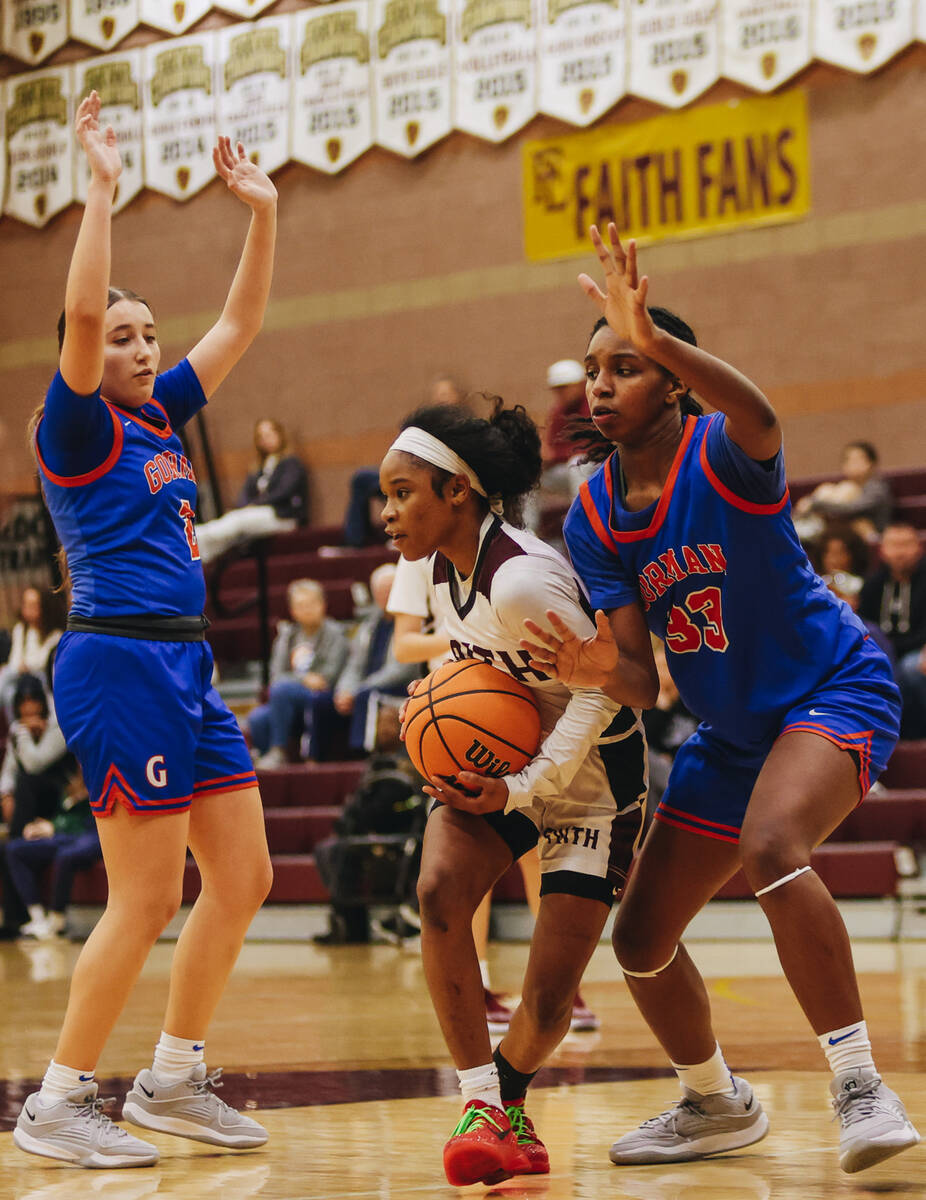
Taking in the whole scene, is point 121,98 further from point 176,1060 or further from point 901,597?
point 176,1060

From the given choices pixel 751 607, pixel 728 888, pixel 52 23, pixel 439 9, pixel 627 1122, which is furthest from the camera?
pixel 52 23

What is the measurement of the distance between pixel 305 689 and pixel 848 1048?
7.89 metres

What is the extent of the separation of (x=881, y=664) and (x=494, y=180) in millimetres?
12194

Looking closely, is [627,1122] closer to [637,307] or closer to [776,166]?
[637,307]

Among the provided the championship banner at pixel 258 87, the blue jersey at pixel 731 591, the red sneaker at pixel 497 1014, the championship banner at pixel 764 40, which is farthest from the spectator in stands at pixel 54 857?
the championship banner at pixel 764 40

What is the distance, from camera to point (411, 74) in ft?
49.2

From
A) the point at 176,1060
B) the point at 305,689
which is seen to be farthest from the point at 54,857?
the point at 176,1060

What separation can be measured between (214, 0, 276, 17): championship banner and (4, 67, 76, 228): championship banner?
173 cm

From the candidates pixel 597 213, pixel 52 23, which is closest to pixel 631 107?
pixel 597 213

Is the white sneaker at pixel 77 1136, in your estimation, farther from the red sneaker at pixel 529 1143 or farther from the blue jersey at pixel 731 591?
the blue jersey at pixel 731 591

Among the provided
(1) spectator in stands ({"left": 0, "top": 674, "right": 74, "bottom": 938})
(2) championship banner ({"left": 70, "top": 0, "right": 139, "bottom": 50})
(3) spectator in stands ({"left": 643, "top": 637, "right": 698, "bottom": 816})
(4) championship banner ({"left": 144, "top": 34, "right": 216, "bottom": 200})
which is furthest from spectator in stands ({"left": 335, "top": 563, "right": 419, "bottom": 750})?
(2) championship banner ({"left": 70, "top": 0, "right": 139, "bottom": 50})

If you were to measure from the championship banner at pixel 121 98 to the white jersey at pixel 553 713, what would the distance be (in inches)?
537

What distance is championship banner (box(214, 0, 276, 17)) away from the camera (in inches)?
619

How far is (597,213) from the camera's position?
568 inches
